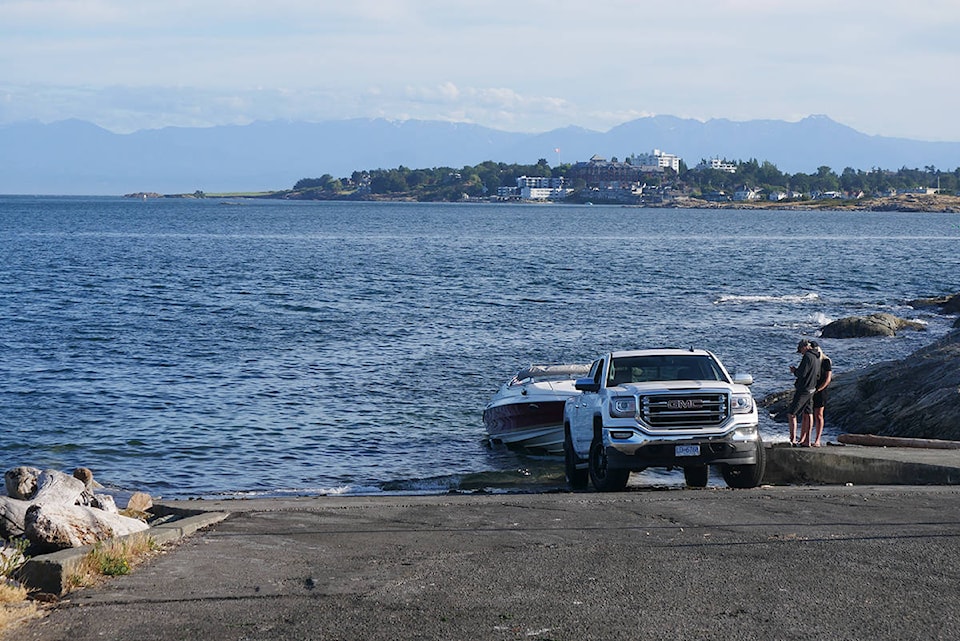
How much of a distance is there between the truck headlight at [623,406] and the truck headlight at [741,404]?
1.25 m

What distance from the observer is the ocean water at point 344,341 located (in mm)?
22109

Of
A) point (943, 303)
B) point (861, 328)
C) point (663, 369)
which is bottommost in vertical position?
point (943, 303)

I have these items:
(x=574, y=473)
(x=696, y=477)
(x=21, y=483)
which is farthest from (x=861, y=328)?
Answer: (x=21, y=483)

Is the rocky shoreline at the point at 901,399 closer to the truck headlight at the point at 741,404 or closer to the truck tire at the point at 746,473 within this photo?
the truck tire at the point at 746,473

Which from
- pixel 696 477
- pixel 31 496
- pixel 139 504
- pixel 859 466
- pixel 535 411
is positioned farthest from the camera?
pixel 535 411

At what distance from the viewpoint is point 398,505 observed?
1424 cm

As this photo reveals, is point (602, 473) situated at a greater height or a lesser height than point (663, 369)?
lesser

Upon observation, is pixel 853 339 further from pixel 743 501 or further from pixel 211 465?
pixel 743 501

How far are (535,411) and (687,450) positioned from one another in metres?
7.10

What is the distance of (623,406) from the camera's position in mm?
15398

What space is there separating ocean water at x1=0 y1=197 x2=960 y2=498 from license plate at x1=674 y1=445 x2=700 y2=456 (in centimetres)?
467

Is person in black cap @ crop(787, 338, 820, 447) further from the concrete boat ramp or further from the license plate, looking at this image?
the concrete boat ramp

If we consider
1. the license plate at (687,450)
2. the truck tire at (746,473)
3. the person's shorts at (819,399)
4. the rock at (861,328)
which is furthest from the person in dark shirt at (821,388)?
the rock at (861,328)

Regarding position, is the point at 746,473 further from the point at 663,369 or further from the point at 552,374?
the point at 552,374
